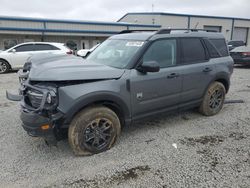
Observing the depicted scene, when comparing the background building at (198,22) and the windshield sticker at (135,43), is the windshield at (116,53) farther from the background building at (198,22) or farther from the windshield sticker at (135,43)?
the background building at (198,22)

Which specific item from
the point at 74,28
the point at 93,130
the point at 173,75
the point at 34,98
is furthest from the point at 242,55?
the point at 74,28

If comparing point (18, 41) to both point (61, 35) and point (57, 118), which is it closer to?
point (61, 35)

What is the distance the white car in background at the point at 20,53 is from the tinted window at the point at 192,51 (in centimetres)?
797

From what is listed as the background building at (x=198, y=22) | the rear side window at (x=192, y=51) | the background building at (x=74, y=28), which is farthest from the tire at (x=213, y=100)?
the background building at (x=198, y=22)

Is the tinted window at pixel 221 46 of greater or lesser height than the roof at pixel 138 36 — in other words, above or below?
below

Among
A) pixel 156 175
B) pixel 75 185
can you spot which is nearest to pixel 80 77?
pixel 75 185

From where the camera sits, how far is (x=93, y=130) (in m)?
3.14

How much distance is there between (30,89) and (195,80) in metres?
2.92

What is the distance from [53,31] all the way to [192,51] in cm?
1882

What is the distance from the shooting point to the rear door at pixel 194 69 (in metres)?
4.00

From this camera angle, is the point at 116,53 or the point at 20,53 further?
the point at 20,53

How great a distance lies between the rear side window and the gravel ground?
50.7 inches

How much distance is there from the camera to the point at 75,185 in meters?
2.57

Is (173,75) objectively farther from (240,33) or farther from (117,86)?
(240,33)
